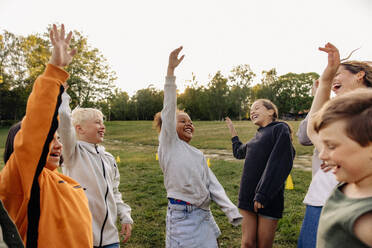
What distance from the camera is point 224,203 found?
8.49 feet

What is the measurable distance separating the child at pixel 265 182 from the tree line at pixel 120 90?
26.9m

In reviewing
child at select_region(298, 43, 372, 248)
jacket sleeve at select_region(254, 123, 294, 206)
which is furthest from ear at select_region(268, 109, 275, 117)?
child at select_region(298, 43, 372, 248)

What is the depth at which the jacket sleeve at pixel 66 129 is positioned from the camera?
2133mm

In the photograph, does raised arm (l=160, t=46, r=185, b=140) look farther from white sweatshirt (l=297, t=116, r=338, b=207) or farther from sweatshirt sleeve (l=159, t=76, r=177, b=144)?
white sweatshirt (l=297, t=116, r=338, b=207)

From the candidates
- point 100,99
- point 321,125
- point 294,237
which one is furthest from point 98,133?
point 100,99

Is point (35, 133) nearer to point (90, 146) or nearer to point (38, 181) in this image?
point (38, 181)

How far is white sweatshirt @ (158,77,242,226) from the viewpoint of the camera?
2516 millimetres

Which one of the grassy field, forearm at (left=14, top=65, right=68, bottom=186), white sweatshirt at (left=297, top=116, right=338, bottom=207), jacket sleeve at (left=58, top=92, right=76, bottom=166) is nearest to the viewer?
forearm at (left=14, top=65, right=68, bottom=186)

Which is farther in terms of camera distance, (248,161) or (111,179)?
(248,161)

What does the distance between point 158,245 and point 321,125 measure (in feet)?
11.6

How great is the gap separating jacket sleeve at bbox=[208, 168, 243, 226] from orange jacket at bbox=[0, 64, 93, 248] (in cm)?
141

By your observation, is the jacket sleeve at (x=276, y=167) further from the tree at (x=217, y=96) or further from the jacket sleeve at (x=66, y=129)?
the tree at (x=217, y=96)

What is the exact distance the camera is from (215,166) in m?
9.49

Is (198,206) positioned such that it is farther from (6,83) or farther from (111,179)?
(6,83)
